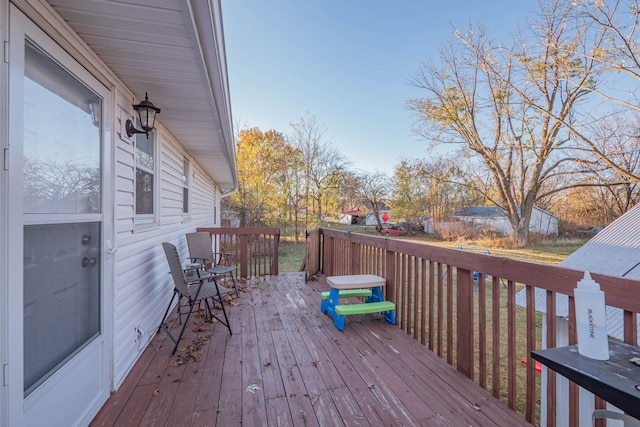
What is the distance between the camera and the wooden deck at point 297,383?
70.5 inches

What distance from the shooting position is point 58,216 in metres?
1.50

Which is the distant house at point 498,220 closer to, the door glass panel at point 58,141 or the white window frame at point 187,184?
the white window frame at point 187,184

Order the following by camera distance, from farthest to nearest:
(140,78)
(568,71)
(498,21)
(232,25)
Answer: (498,21) < (568,71) < (232,25) < (140,78)

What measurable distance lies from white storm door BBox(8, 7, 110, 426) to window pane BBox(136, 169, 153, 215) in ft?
3.30

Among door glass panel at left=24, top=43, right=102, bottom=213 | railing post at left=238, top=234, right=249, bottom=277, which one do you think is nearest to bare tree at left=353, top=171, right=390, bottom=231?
railing post at left=238, top=234, right=249, bottom=277

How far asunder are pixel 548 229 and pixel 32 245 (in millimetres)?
25918

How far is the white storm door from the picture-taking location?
3.95 ft

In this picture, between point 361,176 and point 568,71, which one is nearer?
point 568,71

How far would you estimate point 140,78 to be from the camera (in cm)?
227

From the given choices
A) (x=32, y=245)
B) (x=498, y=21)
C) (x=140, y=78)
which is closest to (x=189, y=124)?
→ (x=140, y=78)

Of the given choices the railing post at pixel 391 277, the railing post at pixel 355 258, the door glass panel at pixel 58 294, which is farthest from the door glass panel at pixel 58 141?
the railing post at pixel 355 258

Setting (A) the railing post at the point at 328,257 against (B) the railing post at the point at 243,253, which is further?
(B) the railing post at the point at 243,253

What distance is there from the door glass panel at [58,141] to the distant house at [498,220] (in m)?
19.3

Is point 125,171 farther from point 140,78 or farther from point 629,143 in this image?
point 629,143
